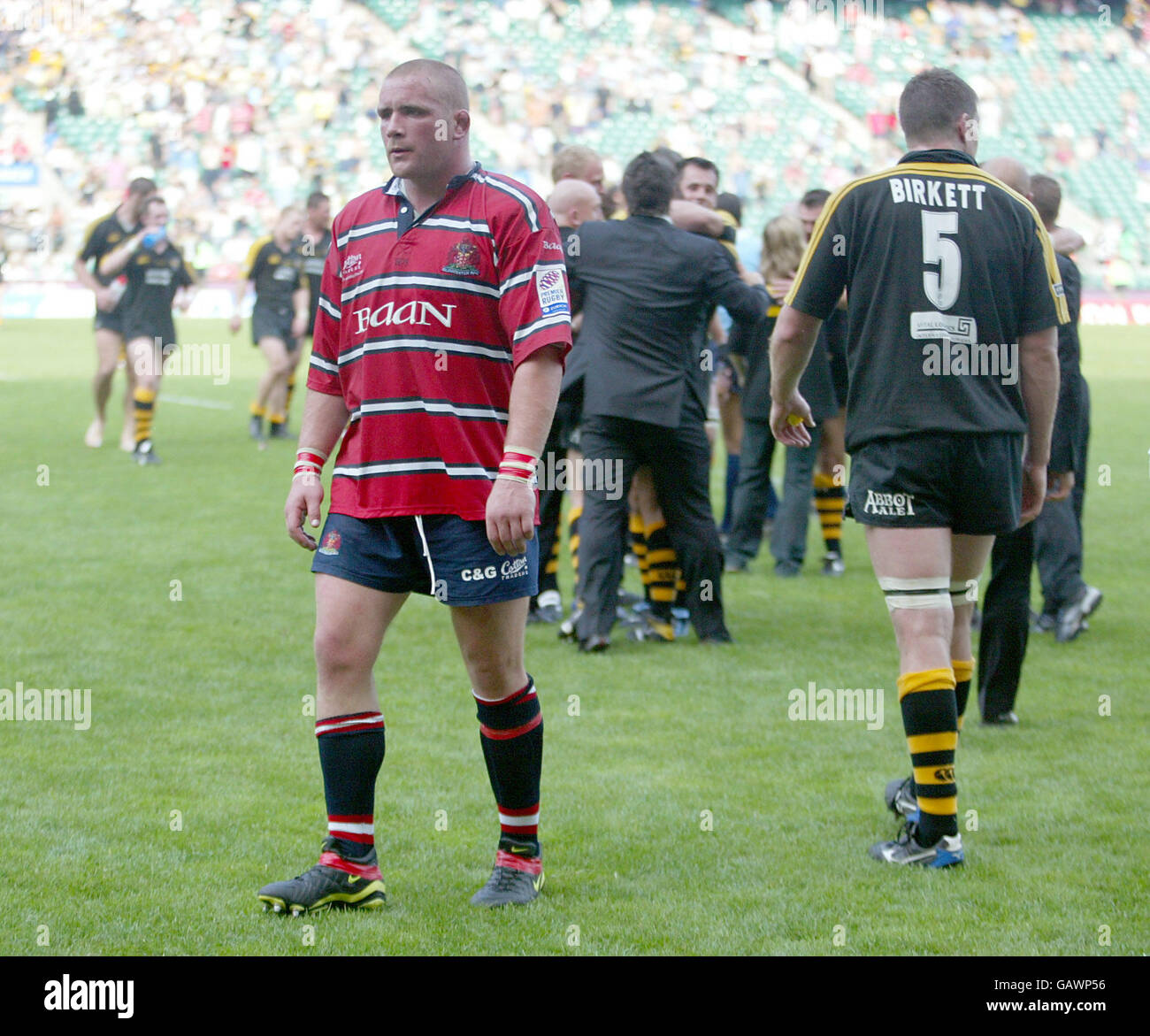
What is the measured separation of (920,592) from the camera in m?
4.39

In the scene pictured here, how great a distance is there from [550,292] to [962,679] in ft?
6.52

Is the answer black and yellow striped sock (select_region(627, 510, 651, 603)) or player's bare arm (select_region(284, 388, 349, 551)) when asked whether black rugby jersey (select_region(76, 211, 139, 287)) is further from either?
player's bare arm (select_region(284, 388, 349, 551))

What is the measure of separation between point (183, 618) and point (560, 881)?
420 centimetres

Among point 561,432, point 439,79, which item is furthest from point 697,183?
point 439,79

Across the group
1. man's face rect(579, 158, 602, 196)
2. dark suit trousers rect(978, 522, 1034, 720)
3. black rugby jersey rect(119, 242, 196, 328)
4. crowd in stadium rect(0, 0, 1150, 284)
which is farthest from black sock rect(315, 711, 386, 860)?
crowd in stadium rect(0, 0, 1150, 284)

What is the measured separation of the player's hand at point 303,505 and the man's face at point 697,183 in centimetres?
552

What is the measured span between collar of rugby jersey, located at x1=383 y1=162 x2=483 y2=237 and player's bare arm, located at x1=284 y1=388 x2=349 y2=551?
496mm

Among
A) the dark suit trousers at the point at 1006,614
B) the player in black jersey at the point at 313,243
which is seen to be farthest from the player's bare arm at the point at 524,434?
the player in black jersey at the point at 313,243

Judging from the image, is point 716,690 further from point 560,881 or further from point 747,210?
point 747,210

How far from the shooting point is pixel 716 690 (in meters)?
6.75

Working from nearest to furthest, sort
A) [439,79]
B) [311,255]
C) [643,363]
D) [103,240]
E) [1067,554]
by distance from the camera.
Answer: [439,79] < [643,363] < [1067,554] < [103,240] < [311,255]

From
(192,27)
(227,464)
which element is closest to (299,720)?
(227,464)

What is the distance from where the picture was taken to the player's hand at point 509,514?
368cm

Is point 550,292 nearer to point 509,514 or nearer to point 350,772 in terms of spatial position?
point 509,514
